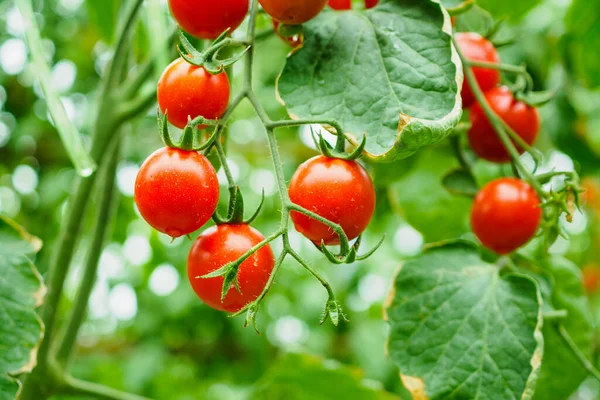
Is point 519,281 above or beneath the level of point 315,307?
above

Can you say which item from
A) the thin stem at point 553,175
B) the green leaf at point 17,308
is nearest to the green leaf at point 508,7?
the thin stem at point 553,175

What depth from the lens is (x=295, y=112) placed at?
25.1 inches

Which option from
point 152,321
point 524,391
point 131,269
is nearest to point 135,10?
point 524,391

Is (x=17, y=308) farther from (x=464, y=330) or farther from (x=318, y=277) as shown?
(x=464, y=330)

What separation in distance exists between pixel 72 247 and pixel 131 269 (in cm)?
128

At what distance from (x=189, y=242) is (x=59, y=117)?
114 centimetres

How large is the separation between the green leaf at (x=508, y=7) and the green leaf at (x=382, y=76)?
60 centimetres

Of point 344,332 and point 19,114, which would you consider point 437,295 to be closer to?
point 344,332

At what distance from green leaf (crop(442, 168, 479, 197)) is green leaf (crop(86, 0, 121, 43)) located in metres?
0.65

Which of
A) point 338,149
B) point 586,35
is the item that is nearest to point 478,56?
point 338,149

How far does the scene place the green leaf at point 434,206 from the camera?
1.08m

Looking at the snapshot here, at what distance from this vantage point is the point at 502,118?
81 cm

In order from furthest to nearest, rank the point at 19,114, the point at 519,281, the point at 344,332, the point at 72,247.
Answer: the point at 19,114 → the point at 344,332 → the point at 72,247 → the point at 519,281

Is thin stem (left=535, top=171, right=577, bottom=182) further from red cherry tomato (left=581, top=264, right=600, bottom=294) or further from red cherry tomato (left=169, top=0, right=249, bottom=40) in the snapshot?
red cherry tomato (left=581, top=264, right=600, bottom=294)
